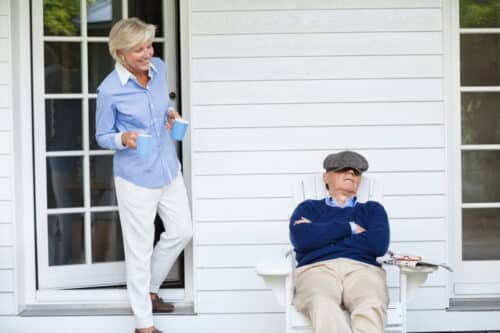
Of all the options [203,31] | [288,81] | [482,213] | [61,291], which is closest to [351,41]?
[288,81]

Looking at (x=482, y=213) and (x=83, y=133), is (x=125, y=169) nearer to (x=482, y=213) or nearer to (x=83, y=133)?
(x=83, y=133)

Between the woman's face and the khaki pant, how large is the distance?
4.11ft

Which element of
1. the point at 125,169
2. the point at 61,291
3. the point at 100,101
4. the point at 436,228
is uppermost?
the point at 100,101

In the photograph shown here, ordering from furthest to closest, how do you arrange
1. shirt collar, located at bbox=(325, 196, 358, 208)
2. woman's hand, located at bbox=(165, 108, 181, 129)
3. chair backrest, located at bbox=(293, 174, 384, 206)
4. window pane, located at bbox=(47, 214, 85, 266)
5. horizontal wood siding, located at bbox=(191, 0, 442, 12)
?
1. window pane, located at bbox=(47, 214, 85, 266)
2. horizontal wood siding, located at bbox=(191, 0, 442, 12)
3. woman's hand, located at bbox=(165, 108, 181, 129)
4. chair backrest, located at bbox=(293, 174, 384, 206)
5. shirt collar, located at bbox=(325, 196, 358, 208)

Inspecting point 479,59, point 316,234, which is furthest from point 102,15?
point 479,59

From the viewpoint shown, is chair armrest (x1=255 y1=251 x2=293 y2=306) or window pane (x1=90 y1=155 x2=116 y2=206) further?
window pane (x1=90 y1=155 x2=116 y2=206)

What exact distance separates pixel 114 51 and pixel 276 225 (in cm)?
128

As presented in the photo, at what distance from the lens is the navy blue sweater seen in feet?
14.9

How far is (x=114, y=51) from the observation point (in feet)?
15.8

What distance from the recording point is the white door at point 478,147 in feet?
17.8

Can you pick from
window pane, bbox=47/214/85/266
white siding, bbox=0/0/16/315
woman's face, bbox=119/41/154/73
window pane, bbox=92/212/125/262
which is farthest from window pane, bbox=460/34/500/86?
white siding, bbox=0/0/16/315

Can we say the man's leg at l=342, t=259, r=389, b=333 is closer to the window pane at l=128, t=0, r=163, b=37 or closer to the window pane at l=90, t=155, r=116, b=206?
the window pane at l=90, t=155, r=116, b=206

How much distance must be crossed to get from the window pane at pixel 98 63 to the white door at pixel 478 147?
6.49 ft

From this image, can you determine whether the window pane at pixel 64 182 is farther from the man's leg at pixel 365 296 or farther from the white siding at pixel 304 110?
the man's leg at pixel 365 296
